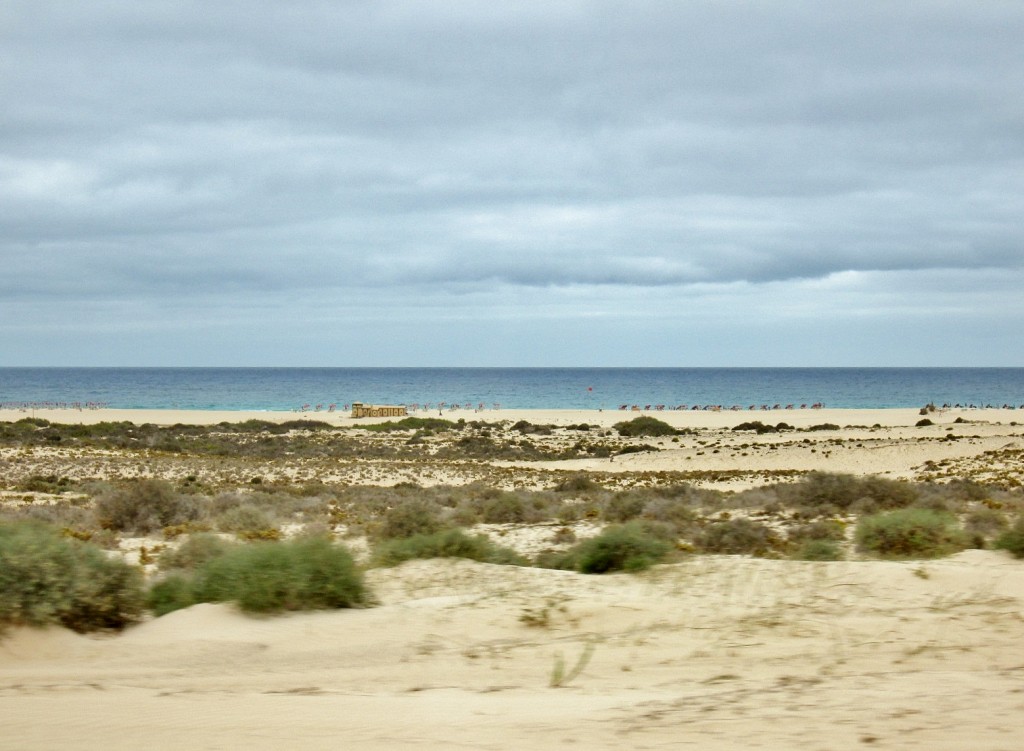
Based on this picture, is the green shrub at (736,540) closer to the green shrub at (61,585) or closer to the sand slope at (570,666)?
the sand slope at (570,666)

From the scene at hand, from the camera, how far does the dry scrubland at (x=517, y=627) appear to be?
654 centimetres

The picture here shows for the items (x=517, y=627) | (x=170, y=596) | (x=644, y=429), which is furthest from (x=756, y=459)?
(x=170, y=596)

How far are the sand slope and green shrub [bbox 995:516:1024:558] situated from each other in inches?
20.1

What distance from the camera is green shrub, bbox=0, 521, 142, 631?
29.2 ft

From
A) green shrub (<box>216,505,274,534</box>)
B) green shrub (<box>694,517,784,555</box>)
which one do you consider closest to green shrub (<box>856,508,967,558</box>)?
green shrub (<box>694,517,784,555</box>)

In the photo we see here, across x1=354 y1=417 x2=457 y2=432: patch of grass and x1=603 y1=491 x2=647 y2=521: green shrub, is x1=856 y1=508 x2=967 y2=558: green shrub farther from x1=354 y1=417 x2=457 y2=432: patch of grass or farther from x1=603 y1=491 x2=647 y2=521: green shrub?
x1=354 y1=417 x2=457 y2=432: patch of grass

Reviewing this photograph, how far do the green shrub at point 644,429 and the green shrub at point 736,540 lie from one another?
39240 mm

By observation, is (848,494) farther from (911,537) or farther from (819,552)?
(819,552)

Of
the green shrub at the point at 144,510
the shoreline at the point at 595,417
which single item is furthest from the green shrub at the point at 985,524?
the shoreline at the point at 595,417

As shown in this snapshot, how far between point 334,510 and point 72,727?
1382 cm

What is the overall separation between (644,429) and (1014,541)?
42942 mm

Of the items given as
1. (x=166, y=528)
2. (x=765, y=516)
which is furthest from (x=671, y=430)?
(x=166, y=528)

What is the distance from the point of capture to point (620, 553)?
12.3 metres

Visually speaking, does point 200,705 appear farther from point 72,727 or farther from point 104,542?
point 104,542
